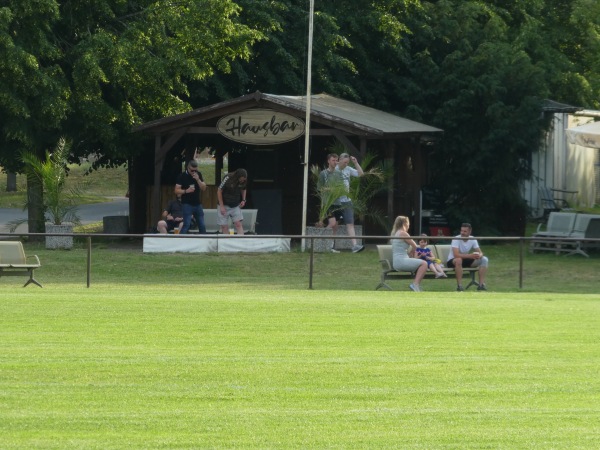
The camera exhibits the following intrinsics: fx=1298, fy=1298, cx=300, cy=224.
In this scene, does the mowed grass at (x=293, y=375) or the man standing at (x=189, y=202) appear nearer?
the mowed grass at (x=293, y=375)

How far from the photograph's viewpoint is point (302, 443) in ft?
28.4

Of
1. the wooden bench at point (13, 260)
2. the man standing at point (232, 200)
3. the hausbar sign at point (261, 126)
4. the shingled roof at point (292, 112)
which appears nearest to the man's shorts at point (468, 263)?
the man standing at point (232, 200)

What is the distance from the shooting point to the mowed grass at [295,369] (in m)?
8.96

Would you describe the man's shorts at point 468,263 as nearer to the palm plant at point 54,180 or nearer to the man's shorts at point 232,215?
the man's shorts at point 232,215

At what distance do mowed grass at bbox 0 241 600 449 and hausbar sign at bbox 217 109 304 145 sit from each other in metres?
8.79

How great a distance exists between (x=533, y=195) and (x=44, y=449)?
31.6 m

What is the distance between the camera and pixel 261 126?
2858cm

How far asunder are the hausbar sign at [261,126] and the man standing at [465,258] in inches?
300

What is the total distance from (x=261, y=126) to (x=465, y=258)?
8.50m

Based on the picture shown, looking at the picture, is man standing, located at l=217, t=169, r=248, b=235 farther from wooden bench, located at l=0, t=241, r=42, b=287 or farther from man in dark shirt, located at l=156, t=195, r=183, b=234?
wooden bench, located at l=0, t=241, r=42, b=287

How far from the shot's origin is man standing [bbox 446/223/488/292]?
69.8ft

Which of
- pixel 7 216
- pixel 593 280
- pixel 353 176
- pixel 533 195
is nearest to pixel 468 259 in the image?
pixel 593 280

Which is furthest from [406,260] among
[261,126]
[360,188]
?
[261,126]

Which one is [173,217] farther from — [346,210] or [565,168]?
[565,168]
